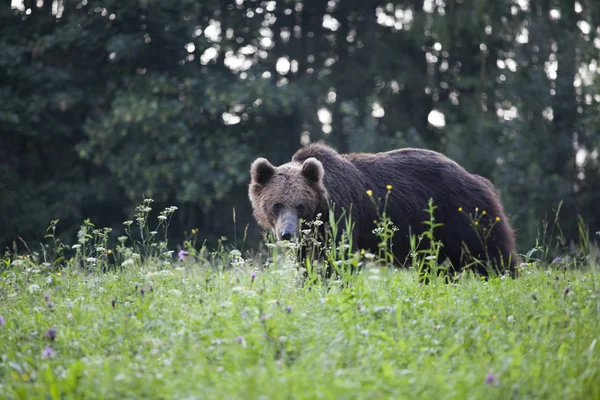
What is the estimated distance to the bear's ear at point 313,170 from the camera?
7957mm

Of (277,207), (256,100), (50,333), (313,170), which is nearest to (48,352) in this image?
(50,333)

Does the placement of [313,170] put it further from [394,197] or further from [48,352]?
[48,352]

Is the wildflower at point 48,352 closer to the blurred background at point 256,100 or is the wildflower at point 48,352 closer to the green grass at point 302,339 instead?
the green grass at point 302,339

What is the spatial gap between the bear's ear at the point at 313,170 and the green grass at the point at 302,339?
2.15 metres

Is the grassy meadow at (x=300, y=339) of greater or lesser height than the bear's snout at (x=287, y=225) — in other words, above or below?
below

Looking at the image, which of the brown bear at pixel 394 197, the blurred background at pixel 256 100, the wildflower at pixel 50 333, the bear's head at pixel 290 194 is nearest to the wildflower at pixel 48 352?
the wildflower at pixel 50 333

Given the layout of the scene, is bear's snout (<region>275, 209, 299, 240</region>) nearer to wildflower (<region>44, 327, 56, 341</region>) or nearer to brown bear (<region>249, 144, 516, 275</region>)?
brown bear (<region>249, 144, 516, 275</region>)

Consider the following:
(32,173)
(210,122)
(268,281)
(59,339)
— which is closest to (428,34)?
(210,122)

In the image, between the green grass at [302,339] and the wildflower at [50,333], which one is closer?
the green grass at [302,339]

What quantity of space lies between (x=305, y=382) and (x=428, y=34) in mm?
19492

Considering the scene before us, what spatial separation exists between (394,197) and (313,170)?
113 centimetres

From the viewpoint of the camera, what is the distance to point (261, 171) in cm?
835

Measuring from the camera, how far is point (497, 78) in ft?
71.5

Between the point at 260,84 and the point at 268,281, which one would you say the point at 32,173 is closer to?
the point at 260,84
